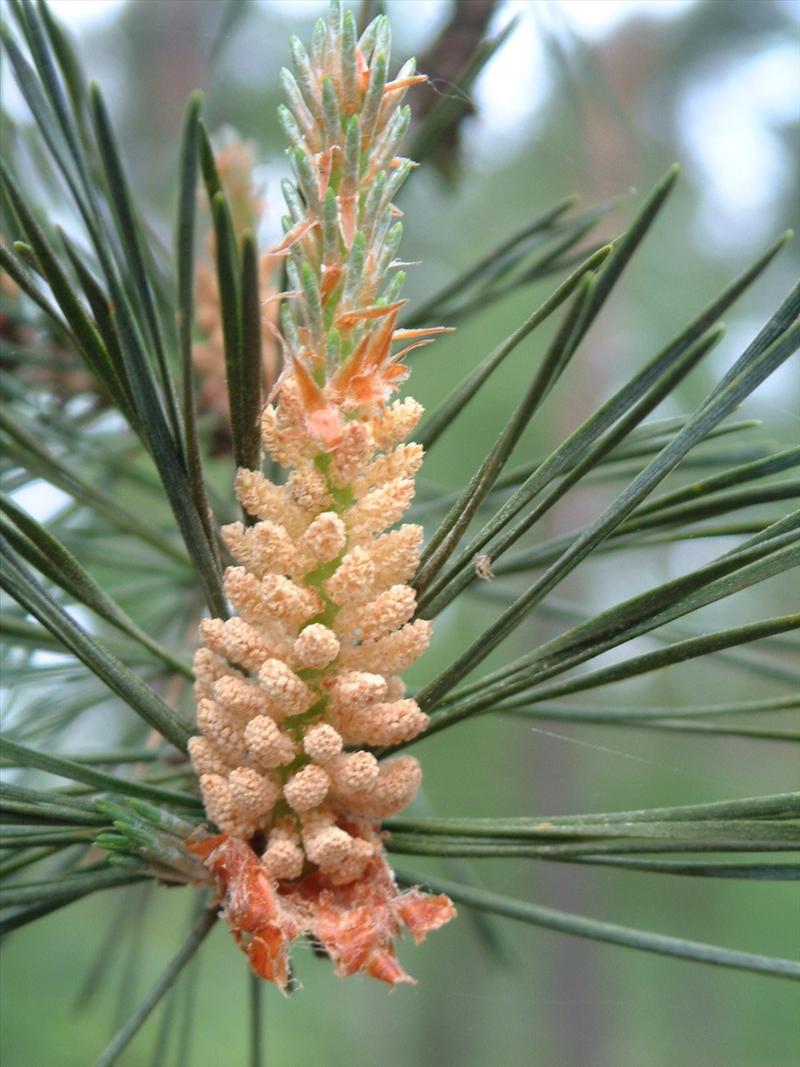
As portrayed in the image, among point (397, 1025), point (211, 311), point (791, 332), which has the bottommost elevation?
point (397, 1025)

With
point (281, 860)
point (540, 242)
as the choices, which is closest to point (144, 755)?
point (281, 860)

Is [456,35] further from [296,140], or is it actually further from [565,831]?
[565,831]

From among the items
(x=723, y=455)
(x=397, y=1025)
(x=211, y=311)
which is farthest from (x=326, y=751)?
(x=397, y=1025)

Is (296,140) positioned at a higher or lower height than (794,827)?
higher

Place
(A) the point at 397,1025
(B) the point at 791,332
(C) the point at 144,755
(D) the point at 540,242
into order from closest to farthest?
(B) the point at 791,332 < (C) the point at 144,755 < (D) the point at 540,242 < (A) the point at 397,1025

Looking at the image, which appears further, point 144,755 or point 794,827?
point 144,755

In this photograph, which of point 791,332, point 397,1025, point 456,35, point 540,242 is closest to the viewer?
point 791,332

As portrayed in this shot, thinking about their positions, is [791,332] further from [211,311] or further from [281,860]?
[211,311]
